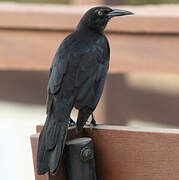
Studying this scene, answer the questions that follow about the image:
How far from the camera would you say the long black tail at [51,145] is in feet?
5.84

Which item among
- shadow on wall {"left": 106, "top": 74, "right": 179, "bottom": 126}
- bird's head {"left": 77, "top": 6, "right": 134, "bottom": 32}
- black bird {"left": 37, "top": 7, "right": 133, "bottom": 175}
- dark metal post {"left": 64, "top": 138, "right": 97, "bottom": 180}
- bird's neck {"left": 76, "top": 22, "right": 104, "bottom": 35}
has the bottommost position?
shadow on wall {"left": 106, "top": 74, "right": 179, "bottom": 126}

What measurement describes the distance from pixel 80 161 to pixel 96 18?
5.06ft

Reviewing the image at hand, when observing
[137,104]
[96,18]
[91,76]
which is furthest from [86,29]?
[137,104]

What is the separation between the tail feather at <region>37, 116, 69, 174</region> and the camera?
1779mm

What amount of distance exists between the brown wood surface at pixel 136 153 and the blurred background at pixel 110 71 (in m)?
1.18

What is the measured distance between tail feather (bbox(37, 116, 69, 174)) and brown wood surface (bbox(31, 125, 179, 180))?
4 cm

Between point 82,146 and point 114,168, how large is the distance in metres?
0.12

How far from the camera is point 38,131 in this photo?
2027mm

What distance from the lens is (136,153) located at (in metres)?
1.87

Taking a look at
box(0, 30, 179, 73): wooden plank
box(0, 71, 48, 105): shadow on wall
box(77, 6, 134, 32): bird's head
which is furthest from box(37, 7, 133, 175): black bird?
box(0, 71, 48, 105): shadow on wall

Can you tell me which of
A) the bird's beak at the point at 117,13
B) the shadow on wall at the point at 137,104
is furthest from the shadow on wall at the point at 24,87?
the bird's beak at the point at 117,13

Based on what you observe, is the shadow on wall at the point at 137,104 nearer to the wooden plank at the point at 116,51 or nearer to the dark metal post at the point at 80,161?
the wooden plank at the point at 116,51

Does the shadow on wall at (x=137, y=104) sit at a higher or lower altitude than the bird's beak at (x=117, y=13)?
lower

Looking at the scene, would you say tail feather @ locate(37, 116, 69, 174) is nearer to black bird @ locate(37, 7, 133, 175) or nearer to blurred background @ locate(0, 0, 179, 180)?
black bird @ locate(37, 7, 133, 175)
